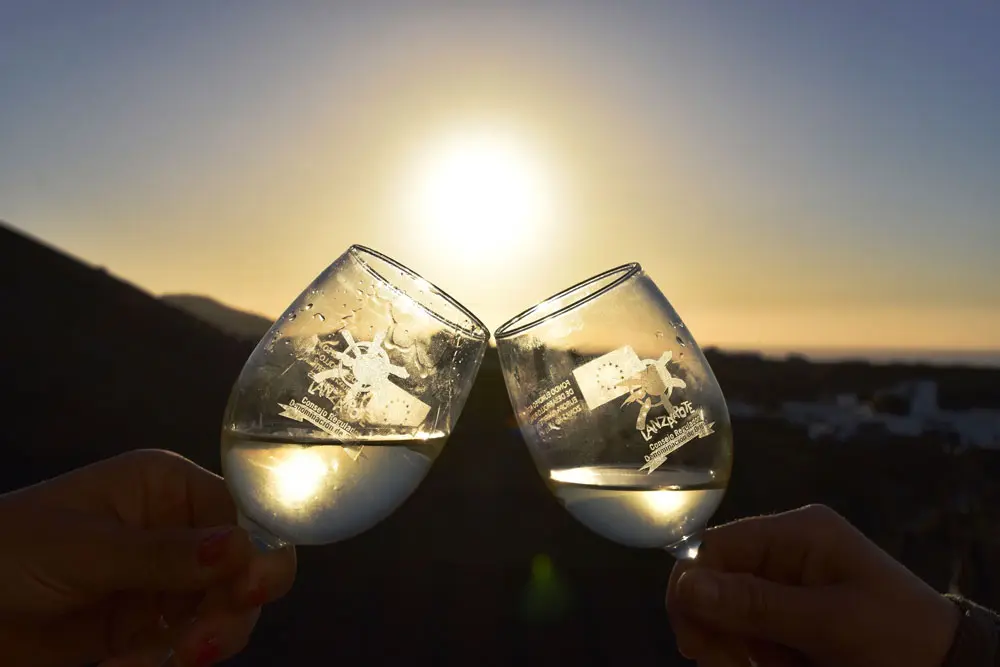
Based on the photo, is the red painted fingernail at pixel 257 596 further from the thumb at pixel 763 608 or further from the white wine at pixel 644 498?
the thumb at pixel 763 608

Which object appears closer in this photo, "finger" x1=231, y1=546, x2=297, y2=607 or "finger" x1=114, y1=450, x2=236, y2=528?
"finger" x1=231, y1=546, x2=297, y2=607

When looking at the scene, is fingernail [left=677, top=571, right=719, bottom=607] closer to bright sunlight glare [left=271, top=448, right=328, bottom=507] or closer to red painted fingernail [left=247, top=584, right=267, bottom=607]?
bright sunlight glare [left=271, top=448, right=328, bottom=507]

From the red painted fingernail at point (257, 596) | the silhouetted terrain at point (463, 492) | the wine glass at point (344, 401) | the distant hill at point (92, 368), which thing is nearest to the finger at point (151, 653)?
the red painted fingernail at point (257, 596)

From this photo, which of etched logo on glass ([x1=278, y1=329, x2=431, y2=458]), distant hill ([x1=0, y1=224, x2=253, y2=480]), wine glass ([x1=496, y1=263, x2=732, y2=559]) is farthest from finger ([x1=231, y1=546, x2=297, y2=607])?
distant hill ([x1=0, y1=224, x2=253, y2=480])

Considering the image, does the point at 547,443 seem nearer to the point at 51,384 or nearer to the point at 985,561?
the point at 985,561

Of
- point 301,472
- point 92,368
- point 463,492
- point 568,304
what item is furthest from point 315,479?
point 92,368

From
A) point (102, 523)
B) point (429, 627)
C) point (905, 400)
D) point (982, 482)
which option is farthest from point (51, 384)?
point (905, 400)
